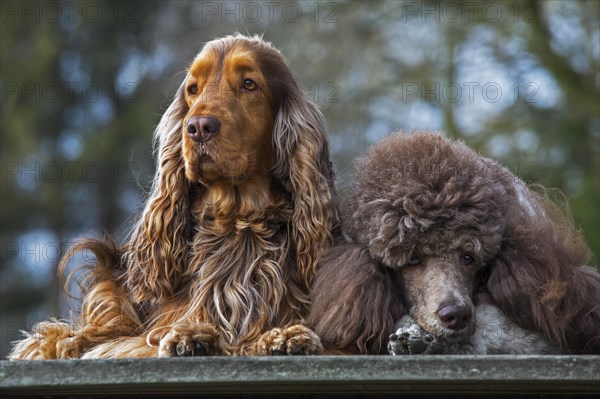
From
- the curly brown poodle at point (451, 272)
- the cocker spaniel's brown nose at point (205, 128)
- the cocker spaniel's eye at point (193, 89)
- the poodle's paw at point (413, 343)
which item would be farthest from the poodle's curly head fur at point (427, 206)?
the cocker spaniel's eye at point (193, 89)

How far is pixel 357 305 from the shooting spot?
17.3 ft

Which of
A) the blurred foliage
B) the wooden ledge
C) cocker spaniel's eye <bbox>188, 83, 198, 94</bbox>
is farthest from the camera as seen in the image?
the blurred foliage

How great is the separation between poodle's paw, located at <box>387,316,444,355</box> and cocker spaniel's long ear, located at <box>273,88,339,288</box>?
2.69ft

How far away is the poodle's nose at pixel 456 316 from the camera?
16.4 feet

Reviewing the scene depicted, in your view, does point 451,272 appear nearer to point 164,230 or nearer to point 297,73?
point 164,230

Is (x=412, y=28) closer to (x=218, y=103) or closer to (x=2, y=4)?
(x=2, y=4)

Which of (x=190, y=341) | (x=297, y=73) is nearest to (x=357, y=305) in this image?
(x=190, y=341)

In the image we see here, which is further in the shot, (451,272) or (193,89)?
(193,89)

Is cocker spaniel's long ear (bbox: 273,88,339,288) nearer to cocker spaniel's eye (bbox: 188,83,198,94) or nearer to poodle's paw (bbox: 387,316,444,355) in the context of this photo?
cocker spaniel's eye (bbox: 188,83,198,94)

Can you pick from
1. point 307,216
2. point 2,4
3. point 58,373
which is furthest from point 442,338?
point 2,4

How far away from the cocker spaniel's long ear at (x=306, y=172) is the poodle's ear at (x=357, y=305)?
0.31m

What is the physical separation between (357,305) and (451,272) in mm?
461

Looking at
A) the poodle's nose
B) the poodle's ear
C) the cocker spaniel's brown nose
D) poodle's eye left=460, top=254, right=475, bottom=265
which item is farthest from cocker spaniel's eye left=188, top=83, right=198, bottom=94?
the poodle's nose

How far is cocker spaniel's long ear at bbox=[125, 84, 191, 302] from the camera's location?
5.90 m
